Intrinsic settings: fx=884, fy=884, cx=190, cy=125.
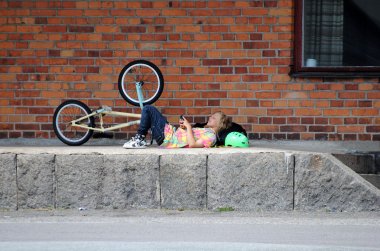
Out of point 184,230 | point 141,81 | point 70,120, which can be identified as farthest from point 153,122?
point 184,230

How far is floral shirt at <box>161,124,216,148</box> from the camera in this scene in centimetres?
922

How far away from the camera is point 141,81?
9.66 metres

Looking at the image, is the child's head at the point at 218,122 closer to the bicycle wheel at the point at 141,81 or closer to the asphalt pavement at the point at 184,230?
the bicycle wheel at the point at 141,81

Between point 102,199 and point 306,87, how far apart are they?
277 cm

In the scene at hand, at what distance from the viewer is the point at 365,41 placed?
9.99 metres

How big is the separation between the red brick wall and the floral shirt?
59 centimetres

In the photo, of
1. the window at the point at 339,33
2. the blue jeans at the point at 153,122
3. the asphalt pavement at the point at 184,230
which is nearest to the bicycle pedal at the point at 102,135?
the blue jeans at the point at 153,122

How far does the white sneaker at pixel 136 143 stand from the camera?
29.5ft

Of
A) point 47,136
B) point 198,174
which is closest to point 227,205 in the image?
point 198,174

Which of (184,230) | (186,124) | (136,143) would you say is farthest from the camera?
(186,124)

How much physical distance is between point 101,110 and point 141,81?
0.54 m

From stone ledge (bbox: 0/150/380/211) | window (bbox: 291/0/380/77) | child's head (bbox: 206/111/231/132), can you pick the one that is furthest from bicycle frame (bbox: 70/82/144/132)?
window (bbox: 291/0/380/77)

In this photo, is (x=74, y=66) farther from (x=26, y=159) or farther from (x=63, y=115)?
(x=26, y=159)

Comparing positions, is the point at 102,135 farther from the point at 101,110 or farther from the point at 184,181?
the point at 184,181
